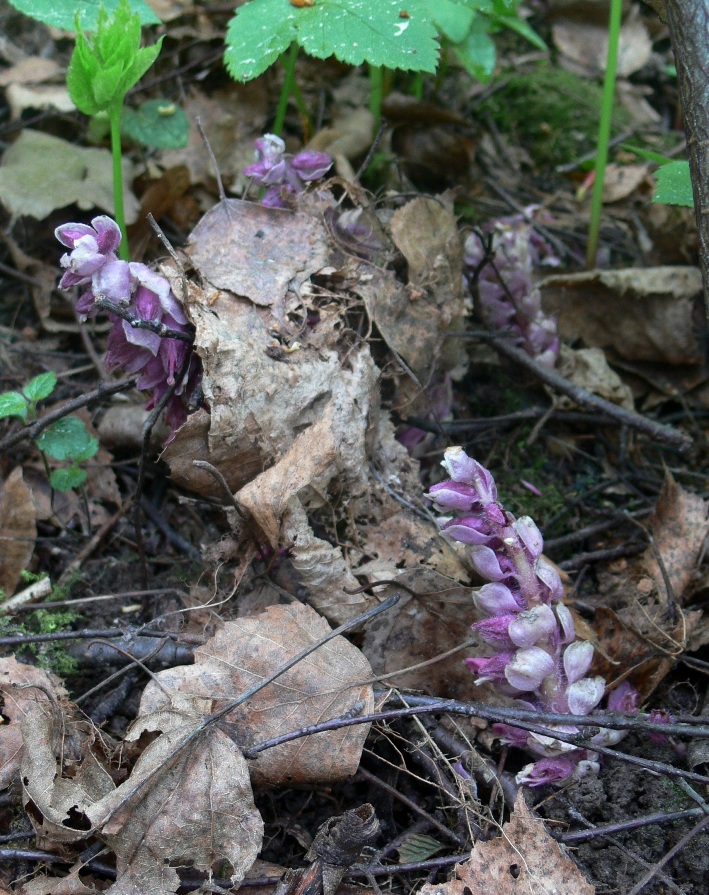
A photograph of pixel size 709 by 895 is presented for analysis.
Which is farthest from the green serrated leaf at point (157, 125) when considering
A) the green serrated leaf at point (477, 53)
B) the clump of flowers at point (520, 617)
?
the clump of flowers at point (520, 617)

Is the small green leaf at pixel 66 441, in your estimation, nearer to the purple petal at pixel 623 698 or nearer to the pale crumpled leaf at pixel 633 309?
the purple petal at pixel 623 698

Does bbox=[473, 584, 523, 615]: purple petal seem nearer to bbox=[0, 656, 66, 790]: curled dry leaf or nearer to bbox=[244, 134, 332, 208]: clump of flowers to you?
bbox=[0, 656, 66, 790]: curled dry leaf

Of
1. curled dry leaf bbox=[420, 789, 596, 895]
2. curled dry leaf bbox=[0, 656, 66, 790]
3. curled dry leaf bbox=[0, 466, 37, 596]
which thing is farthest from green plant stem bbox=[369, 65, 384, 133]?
curled dry leaf bbox=[420, 789, 596, 895]

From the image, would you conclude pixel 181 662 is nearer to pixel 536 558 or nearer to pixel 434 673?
pixel 434 673

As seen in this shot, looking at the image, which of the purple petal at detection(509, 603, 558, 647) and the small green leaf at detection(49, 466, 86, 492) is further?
the small green leaf at detection(49, 466, 86, 492)

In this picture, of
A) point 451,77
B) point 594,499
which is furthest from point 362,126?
point 594,499
